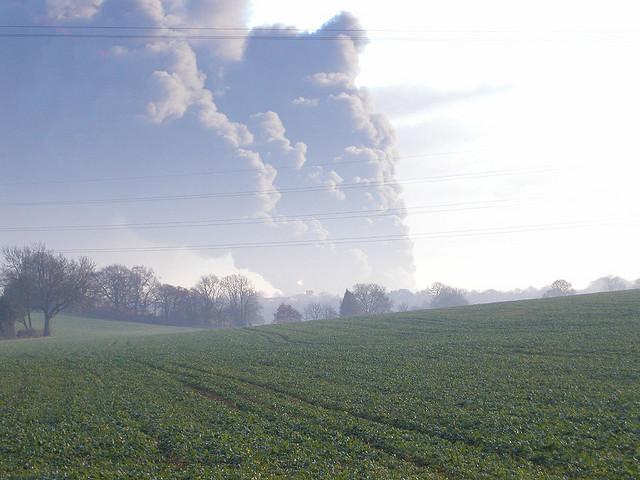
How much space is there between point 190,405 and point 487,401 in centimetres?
1646

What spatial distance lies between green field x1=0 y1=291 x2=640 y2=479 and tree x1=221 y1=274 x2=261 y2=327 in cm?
12918

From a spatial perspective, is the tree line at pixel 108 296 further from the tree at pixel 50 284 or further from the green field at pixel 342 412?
the green field at pixel 342 412

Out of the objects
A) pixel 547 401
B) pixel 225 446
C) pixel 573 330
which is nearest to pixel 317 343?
pixel 573 330

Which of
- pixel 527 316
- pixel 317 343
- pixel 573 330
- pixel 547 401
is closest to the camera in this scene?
pixel 547 401

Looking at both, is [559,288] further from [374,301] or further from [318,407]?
[318,407]

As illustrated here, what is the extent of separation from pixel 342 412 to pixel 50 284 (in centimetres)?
10565

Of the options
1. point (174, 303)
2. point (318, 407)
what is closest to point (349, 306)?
point (174, 303)

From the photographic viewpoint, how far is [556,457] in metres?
17.9

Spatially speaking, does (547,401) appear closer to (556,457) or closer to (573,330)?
(556,457)

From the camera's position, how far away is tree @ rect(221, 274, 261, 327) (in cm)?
17838

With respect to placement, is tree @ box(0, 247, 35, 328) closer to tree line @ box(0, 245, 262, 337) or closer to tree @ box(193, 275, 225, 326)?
tree line @ box(0, 245, 262, 337)

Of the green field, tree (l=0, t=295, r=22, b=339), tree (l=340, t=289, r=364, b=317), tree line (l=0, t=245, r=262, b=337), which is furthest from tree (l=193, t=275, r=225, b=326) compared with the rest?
the green field

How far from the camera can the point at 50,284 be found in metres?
111

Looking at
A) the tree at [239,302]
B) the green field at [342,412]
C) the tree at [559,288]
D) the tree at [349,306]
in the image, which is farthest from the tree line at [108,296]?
the tree at [559,288]
